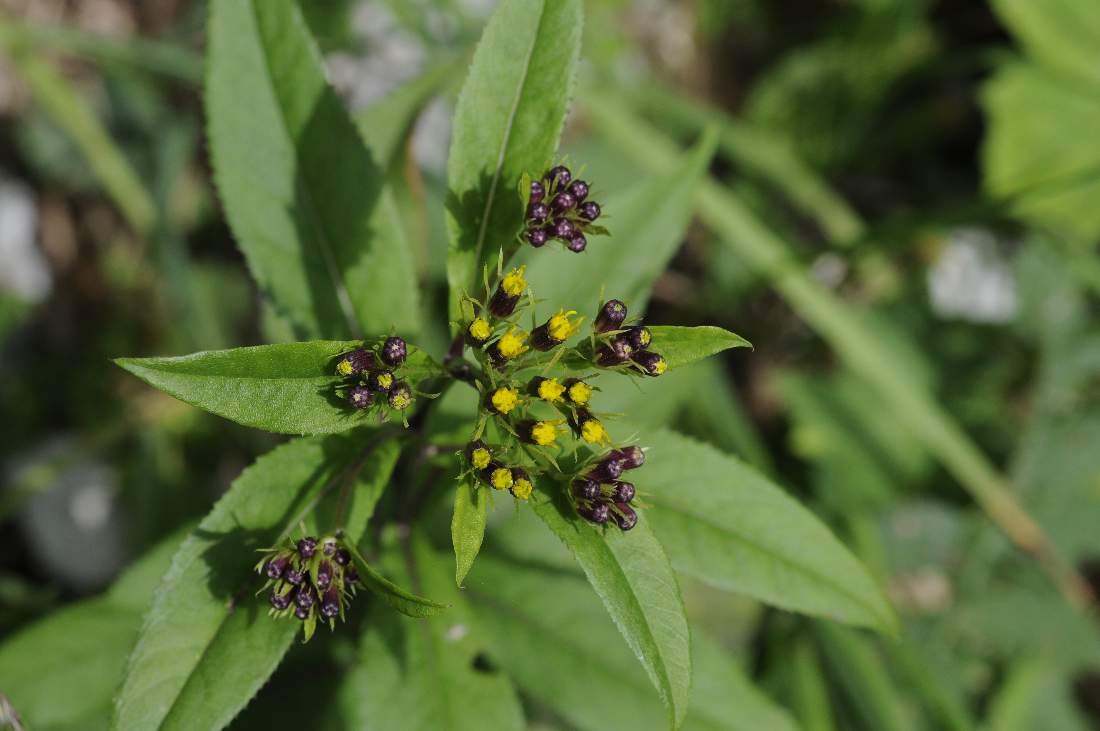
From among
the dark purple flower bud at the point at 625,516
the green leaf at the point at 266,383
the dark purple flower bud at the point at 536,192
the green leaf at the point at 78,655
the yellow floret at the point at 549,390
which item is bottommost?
the green leaf at the point at 78,655

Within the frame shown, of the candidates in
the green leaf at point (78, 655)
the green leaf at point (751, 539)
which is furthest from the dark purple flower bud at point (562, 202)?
the green leaf at point (78, 655)

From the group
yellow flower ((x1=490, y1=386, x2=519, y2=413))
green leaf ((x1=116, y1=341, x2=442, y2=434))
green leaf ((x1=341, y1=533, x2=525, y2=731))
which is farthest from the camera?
green leaf ((x1=341, y1=533, x2=525, y2=731))

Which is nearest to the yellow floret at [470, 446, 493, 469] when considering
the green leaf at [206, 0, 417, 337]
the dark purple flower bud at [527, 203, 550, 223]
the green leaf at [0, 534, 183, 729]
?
the dark purple flower bud at [527, 203, 550, 223]

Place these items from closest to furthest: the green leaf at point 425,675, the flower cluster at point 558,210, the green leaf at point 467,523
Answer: the green leaf at point 467,523, the flower cluster at point 558,210, the green leaf at point 425,675

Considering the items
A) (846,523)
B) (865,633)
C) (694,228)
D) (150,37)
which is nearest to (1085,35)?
(694,228)

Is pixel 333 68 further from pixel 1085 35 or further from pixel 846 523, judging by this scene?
pixel 1085 35

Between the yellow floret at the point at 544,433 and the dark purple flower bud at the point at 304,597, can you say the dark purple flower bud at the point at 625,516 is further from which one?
the dark purple flower bud at the point at 304,597

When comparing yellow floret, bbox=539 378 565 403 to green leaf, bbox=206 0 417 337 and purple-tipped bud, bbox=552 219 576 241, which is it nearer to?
purple-tipped bud, bbox=552 219 576 241
